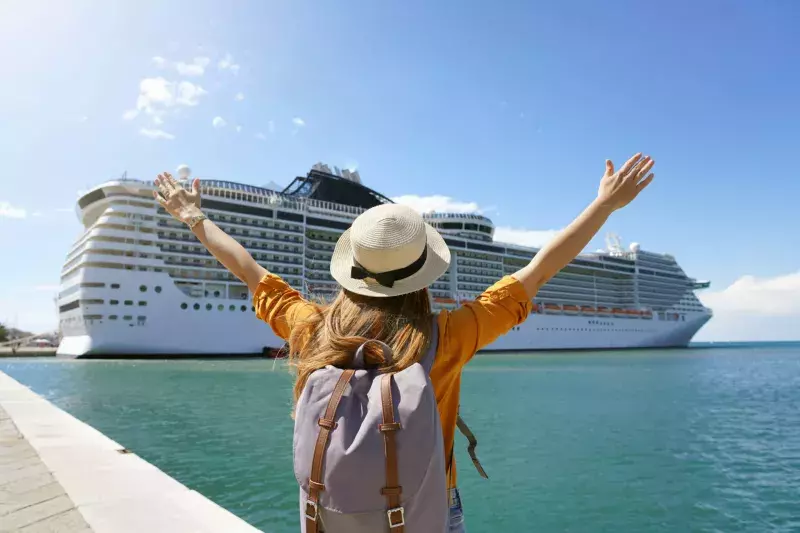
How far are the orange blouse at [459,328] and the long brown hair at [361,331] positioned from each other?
63 mm

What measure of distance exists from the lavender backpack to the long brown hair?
0.08m

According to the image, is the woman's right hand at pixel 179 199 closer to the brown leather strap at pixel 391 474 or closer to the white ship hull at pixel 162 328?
the brown leather strap at pixel 391 474

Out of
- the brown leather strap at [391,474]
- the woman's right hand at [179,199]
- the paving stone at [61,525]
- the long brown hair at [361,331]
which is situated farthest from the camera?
the paving stone at [61,525]

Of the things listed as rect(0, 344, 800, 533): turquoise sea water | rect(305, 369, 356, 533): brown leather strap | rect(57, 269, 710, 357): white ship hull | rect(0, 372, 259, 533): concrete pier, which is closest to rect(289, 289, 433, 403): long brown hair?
rect(305, 369, 356, 533): brown leather strap

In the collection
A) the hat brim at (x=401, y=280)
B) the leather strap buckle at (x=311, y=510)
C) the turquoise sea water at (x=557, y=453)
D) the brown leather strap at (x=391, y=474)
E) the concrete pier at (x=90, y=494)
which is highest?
the hat brim at (x=401, y=280)

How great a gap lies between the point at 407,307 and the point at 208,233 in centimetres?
93

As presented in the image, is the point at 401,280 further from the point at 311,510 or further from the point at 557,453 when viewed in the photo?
the point at 557,453

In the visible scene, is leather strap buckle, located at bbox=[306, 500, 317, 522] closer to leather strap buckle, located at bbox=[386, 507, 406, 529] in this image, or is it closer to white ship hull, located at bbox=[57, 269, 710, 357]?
leather strap buckle, located at bbox=[386, 507, 406, 529]

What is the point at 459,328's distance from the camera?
1.38 m

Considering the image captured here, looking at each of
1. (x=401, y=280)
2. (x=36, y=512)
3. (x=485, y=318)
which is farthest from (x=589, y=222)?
(x=36, y=512)

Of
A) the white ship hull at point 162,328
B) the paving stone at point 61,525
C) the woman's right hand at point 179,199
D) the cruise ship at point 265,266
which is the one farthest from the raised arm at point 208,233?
the white ship hull at point 162,328

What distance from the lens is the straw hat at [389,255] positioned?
4.40 feet

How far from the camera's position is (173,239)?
120 feet

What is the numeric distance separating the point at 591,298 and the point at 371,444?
59.6 metres
